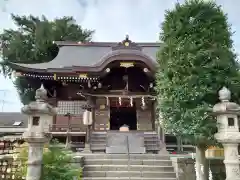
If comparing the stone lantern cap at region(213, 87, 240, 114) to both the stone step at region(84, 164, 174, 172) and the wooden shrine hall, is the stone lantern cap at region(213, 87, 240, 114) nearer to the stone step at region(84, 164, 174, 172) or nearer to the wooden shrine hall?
the stone step at region(84, 164, 174, 172)

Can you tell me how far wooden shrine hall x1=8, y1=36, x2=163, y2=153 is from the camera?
11.7 m

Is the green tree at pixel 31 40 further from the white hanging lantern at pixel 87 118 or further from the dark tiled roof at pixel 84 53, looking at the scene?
the white hanging lantern at pixel 87 118

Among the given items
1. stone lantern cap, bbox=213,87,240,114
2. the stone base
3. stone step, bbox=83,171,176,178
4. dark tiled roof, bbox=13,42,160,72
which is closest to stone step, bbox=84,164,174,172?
stone step, bbox=83,171,176,178

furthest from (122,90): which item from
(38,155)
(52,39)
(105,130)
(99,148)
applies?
(52,39)

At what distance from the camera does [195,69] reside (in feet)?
19.3

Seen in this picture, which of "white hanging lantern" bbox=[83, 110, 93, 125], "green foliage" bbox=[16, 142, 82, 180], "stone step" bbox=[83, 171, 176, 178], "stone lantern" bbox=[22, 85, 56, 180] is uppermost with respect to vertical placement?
"white hanging lantern" bbox=[83, 110, 93, 125]

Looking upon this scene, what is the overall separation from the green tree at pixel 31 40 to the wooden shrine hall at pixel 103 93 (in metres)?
7.25

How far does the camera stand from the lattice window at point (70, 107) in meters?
13.0

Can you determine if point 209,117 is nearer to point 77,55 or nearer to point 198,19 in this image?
point 198,19

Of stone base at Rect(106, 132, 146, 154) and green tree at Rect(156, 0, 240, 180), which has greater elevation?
green tree at Rect(156, 0, 240, 180)

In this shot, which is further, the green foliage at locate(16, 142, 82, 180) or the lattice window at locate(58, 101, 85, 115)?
the lattice window at locate(58, 101, 85, 115)

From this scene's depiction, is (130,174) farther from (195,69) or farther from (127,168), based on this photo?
(195,69)

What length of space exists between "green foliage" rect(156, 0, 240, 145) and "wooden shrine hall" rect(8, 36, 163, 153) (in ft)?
17.1

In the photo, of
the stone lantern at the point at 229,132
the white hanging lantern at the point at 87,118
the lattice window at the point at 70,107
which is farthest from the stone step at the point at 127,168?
the lattice window at the point at 70,107
